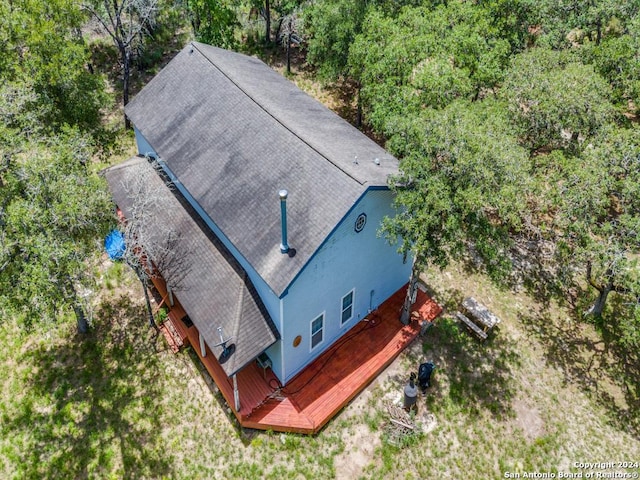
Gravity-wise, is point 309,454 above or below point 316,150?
below

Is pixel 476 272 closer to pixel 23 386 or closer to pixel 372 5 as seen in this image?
pixel 372 5

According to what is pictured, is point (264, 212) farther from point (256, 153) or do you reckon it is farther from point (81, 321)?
point (81, 321)

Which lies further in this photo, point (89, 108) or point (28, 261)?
point (89, 108)

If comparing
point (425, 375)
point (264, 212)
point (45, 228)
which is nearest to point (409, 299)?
point (425, 375)

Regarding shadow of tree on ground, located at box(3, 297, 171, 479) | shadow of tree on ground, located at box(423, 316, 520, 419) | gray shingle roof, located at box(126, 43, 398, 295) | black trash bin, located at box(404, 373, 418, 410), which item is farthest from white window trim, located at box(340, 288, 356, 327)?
shadow of tree on ground, located at box(3, 297, 171, 479)

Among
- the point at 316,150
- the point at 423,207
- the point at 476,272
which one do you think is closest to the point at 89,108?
the point at 316,150

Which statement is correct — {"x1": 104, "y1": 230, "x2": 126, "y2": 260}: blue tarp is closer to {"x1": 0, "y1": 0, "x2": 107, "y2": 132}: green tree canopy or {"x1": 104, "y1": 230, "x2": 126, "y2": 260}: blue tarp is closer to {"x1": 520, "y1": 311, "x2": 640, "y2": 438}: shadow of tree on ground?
{"x1": 0, "y1": 0, "x2": 107, "y2": 132}: green tree canopy
